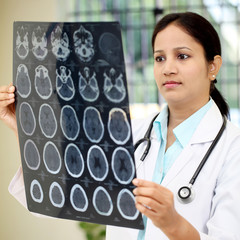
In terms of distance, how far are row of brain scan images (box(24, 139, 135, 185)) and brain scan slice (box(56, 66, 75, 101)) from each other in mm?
93

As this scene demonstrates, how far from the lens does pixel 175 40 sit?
1040 millimetres

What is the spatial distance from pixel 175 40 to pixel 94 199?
40cm

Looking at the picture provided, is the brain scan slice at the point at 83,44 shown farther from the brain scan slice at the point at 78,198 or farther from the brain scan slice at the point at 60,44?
the brain scan slice at the point at 78,198

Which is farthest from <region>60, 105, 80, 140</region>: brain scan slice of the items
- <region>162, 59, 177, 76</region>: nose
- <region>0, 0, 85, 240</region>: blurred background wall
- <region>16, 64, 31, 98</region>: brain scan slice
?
<region>0, 0, 85, 240</region>: blurred background wall

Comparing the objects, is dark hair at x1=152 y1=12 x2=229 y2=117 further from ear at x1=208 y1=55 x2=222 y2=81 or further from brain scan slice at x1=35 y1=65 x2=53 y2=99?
brain scan slice at x1=35 y1=65 x2=53 y2=99

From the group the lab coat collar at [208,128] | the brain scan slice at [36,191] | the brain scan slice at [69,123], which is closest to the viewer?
the brain scan slice at [69,123]

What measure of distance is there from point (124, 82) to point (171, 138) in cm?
43

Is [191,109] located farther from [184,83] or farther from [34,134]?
[34,134]

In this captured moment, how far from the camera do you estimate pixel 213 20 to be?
3029 millimetres

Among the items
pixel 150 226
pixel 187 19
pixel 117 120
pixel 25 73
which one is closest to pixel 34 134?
pixel 25 73

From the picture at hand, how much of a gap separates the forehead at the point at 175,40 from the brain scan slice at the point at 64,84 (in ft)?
0.93

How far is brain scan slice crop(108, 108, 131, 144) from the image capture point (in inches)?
30.4

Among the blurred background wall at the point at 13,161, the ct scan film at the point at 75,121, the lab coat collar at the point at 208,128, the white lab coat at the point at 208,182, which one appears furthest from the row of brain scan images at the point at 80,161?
the blurred background wall at the point at 13,161

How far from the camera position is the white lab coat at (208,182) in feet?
3.09
